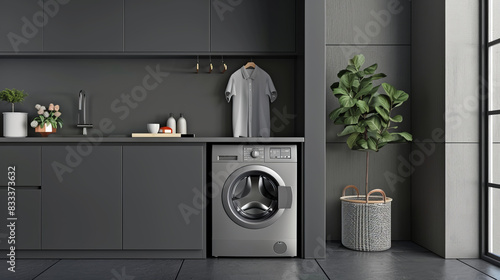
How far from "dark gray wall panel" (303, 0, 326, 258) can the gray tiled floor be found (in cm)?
21

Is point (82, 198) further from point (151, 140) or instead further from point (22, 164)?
point (151, 140)

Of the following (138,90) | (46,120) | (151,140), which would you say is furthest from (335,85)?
(46,120)

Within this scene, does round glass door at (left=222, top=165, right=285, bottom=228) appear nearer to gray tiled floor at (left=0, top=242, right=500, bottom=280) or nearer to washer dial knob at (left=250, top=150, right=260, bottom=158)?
washer dial knob at (left=250, top=150, right=260, bottom=158)

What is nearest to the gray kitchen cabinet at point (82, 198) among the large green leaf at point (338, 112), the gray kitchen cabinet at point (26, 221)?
the gray kitchen cabinet at point (26, 221)

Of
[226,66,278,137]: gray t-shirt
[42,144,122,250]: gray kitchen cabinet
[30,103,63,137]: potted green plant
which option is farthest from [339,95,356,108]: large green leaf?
[30,103,63,137]: potted green plant

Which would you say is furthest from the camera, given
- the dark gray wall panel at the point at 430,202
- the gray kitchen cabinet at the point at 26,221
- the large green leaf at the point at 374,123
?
the large green leaf at the point at 374,123

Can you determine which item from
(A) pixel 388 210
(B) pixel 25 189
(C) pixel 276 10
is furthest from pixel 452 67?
(B) pixel 25 189

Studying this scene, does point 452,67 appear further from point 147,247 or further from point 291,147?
point 147,247

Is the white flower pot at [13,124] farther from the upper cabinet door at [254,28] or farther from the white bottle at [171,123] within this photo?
the upper cabinet door at [254,28]

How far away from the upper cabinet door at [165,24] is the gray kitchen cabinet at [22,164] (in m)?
1.11

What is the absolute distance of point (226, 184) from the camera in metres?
3.09

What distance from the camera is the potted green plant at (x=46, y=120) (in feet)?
11.7

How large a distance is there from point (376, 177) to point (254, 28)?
5.44ft

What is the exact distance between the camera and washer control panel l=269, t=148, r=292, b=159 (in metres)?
3.11
